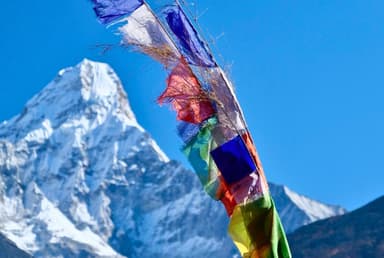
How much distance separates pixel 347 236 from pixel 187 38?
11142cm

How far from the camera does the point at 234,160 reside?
1066 centimetres

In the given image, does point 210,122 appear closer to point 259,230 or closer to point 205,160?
point 205,160

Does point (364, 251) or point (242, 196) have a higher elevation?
point (364, 251)

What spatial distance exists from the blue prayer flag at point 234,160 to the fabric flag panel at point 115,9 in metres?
1.75

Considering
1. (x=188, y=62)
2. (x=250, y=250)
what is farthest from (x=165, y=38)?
(x=250, y=250)

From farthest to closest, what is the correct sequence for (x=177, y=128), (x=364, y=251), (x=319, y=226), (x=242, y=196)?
(x=319, y=226) < (x=364, y=251) < (x=177, y=128) < (x=242, y=196)

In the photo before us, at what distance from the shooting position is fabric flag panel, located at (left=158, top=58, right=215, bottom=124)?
11.0 metres

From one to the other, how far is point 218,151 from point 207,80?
73 cm

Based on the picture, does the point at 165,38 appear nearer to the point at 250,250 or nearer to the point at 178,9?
the point at 178,9

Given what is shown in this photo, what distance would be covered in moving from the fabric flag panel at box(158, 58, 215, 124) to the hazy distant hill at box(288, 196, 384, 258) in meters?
100

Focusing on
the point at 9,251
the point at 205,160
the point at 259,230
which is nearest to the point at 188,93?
the point at 205,160

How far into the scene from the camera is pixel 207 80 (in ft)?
35.8

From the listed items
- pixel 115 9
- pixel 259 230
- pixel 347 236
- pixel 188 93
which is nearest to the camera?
pixel 259 230

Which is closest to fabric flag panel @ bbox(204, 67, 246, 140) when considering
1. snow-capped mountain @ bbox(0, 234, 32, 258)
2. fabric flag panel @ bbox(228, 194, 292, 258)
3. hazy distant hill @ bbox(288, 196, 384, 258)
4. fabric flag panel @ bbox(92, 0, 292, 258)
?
fabric flag panel @ bbox(92, 0, 292, 258)
